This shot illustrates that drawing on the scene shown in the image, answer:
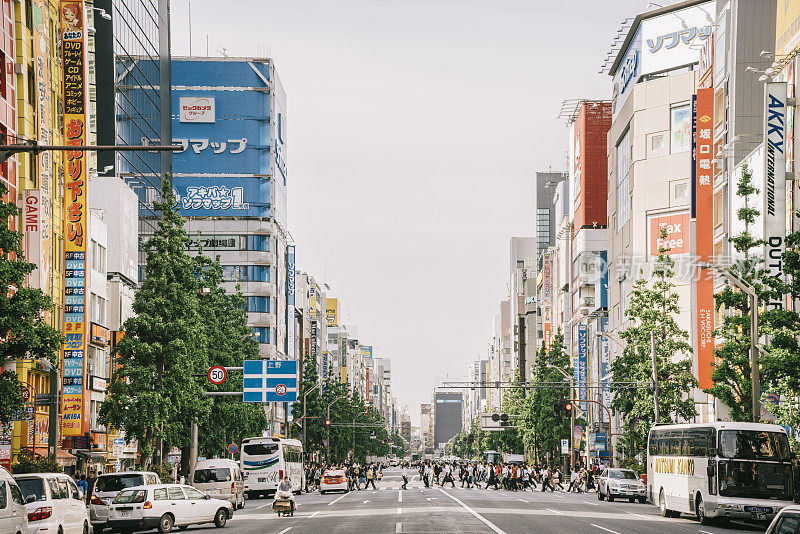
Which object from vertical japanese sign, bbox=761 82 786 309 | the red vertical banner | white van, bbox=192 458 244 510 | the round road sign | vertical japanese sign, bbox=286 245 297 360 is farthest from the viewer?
vertical japanese sign, bbox=286 245 297 360

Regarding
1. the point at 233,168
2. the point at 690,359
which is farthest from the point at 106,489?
the point at 233,168

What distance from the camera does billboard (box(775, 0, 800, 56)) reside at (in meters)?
50.6

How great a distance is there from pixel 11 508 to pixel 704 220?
5122cm

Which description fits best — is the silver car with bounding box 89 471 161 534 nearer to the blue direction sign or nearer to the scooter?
the scooter

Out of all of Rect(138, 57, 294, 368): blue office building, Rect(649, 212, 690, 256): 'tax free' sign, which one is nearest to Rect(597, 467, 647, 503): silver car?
Rect(649, 212, 690, 256): 'tax free' sign

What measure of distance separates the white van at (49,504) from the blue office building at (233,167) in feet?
326

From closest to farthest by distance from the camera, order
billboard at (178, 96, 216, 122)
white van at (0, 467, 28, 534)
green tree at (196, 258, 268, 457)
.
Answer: white van at (0, 467, 28, 534), green tree at (196, 258, 268, 457), billboard at (178, 96, 216, 122)

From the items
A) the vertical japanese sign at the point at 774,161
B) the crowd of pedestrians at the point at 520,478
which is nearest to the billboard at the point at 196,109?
the crowd of pedestrians at the point at 520,478

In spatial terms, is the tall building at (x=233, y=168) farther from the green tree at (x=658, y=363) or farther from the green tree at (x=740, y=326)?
the green tree at (x=740, y=326)

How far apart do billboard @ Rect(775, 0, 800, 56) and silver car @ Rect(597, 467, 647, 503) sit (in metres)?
23.8

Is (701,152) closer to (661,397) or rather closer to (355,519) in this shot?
(661,397)

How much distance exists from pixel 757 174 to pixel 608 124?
74.4m

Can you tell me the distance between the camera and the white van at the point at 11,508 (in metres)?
21.9

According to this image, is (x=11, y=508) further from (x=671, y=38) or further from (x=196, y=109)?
(x=196, y=109)
